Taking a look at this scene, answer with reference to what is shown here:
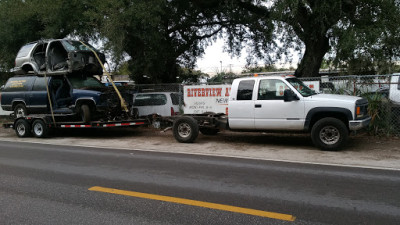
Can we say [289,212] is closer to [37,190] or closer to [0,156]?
[37,190]

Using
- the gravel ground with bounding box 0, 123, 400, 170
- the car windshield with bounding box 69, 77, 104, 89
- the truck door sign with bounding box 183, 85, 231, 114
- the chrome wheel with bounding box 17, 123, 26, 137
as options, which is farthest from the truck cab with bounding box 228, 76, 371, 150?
the chrome wheel with bounding box 17, 123, 26, 137

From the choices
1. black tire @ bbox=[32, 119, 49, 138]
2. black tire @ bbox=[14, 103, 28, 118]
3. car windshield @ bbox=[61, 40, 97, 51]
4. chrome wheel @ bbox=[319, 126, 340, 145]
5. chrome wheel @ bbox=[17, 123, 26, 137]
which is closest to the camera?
chrome wheel @ bbox=[319, 126, 340, 145]

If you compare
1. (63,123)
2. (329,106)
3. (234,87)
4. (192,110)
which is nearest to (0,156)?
(63,123)

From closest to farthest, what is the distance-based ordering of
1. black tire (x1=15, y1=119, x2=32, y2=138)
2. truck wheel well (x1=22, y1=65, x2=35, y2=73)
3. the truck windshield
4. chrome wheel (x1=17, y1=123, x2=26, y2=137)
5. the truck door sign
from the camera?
1. the truck windshield
2. the truck door sign
3. black tire (x1=15, y1=119, x2=32, y2=138)
4. chrome wheel (x1=17, y1=123, x2=26, y2=137)
5. truck wheel well (x1=22, y1=65, x2=35, y2=73)

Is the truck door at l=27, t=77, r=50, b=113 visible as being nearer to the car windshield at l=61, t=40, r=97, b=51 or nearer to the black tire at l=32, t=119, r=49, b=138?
the black tire at l=32, t=119, r=49, b=138

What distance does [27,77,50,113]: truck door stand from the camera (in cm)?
1294

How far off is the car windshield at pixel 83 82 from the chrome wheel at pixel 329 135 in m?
8.77

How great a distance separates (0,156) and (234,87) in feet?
22.9

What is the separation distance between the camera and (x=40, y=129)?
13000mm

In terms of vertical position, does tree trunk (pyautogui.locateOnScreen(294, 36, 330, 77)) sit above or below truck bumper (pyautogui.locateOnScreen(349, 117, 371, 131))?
above

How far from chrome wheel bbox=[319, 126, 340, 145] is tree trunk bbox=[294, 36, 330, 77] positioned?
6258 mm

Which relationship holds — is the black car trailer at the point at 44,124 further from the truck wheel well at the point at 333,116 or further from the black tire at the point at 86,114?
the truck wheel well at the point at 333,116

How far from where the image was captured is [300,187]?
5.55m

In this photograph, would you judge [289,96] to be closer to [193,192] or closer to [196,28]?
[193,192]
